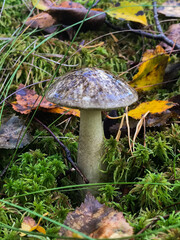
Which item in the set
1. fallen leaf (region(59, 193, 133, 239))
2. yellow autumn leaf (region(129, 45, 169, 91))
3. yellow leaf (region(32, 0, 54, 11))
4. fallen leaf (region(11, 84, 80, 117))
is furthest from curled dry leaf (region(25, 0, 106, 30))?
fallen leaf (region(59, 193, 133, 239))

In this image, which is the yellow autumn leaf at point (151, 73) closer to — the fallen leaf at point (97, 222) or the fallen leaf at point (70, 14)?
the fallen leaf at point (70, 14)

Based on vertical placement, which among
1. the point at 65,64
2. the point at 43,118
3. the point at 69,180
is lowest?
the point at 69,180

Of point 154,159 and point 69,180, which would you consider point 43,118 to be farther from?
point 154,159

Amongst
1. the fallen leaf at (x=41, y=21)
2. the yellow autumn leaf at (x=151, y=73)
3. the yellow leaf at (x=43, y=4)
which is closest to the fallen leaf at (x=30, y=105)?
the yellow autumn leaf at (x=151, y=73)

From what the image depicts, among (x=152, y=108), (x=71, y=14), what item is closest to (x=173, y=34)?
(x=71, y=14)

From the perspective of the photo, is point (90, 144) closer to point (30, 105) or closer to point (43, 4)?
point (30, 105)

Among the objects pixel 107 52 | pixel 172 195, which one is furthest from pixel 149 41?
pixel 172 195
